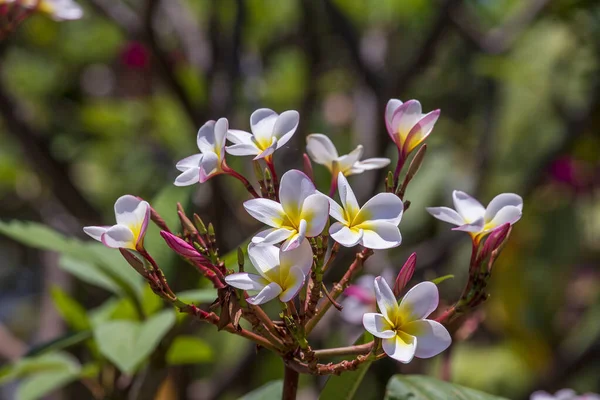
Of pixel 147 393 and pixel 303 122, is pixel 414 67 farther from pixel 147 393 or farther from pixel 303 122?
pixel 147 393

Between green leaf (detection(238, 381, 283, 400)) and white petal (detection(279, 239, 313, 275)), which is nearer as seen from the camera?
white petal (detection(279, 239, 313, 275))

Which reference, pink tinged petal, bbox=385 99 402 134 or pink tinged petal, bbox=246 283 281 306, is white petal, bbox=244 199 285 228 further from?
pink tinged petal, bbox=385 99 402 134

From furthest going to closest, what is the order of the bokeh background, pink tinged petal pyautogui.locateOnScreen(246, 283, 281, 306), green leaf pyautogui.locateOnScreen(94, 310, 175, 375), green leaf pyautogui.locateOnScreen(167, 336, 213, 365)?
the bokeh background < green leaf pyautogui.locateOnScreen(167, 336, 213, 365) < green leaf pyautogui.locateOnScreen(94, 310, 175, 375) < pink tinged petal pyautogui.locateOnScreen(246, 283, 281, 306)

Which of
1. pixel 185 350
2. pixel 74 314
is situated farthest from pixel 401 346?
pixel 74 314

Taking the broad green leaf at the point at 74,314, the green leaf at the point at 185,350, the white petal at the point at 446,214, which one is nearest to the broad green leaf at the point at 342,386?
the white petal at the point at 446,214

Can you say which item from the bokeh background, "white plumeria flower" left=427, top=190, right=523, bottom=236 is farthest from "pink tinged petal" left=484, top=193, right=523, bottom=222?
the bokeh background

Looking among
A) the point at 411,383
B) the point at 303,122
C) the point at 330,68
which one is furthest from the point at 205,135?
the point at 330,68

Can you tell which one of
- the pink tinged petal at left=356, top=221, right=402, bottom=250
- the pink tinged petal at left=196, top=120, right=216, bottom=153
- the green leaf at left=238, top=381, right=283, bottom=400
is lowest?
the green leaf at left=238, top=381, right=283, bottom=400
